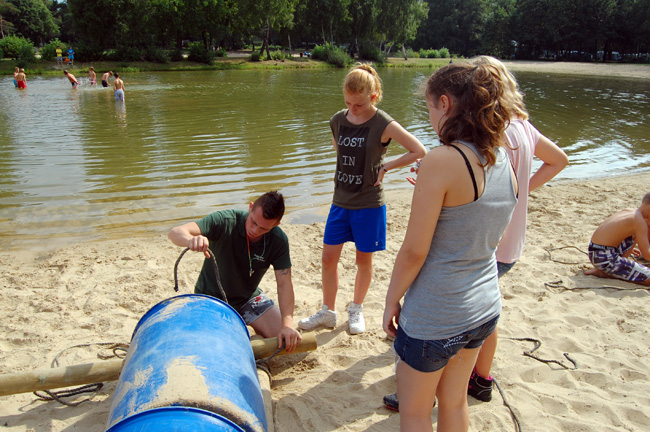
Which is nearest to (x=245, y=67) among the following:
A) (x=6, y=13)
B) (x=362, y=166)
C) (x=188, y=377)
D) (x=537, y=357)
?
(x=6, y=13)

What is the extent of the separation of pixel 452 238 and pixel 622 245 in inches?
158

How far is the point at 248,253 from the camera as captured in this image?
3377 millimetres

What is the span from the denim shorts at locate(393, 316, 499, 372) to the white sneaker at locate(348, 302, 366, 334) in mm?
1940

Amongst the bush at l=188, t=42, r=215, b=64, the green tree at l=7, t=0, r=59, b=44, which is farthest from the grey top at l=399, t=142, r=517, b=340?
the green tree at l=7, t=0, r=59, b=44

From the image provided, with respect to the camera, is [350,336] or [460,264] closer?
[460,264]

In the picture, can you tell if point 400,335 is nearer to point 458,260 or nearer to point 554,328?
point 458,260

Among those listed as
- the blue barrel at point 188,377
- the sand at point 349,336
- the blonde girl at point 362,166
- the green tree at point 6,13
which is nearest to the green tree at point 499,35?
the green tree at point 6,13

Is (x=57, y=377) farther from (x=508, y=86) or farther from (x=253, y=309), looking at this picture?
(x=508, y=86)

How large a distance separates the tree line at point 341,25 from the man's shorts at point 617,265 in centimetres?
4984

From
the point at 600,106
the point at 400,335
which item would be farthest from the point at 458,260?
the point at 600,106

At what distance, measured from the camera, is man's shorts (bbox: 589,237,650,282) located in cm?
473

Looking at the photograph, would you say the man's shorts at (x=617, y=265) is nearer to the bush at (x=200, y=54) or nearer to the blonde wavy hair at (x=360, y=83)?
the blonde wavy hair at (x=360, y=83)

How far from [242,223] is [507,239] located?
1.77 meters

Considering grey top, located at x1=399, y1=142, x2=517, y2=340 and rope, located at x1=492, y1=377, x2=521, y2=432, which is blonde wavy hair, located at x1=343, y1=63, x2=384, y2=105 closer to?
grey top, located at x1=399, y1=142, x2=517, y2=340
